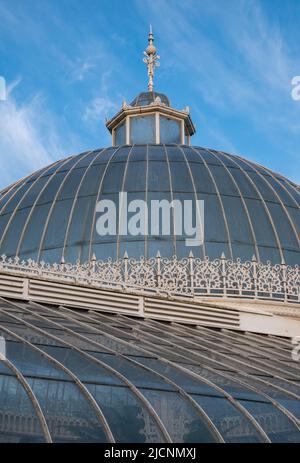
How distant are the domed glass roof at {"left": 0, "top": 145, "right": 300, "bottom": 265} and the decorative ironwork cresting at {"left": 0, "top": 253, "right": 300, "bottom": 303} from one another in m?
0.53

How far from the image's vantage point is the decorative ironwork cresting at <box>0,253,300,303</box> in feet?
67.5

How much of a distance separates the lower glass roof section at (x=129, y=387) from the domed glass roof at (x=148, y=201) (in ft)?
19.7

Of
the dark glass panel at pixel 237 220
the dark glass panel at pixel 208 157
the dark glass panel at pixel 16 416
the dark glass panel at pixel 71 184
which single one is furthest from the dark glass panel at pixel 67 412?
the dark glass panel at pixel 208 157

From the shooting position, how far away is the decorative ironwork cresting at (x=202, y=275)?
20578mm

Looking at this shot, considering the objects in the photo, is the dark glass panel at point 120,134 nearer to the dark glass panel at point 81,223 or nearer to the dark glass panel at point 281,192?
the dark glass panel at point 281,192

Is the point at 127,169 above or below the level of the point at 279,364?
above

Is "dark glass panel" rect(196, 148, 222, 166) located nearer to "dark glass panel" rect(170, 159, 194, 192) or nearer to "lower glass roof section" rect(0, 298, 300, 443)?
"dark glass panel" rect(170, 159, 194, 192)

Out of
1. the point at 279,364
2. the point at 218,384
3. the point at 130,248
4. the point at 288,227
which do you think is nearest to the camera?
the point at 218,384

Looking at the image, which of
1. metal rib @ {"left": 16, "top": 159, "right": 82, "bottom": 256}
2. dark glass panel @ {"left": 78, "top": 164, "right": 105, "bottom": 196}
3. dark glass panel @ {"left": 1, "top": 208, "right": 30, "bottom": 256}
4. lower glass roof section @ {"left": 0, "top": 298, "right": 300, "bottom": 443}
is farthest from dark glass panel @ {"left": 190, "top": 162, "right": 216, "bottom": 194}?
lower glass roof section @ {"left": 0, "top": 298, "right": 300, "bottom": 443}

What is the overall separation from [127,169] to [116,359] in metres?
11.8

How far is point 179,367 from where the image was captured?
13.5 metres

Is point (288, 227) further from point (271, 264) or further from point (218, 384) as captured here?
point (218, 384)

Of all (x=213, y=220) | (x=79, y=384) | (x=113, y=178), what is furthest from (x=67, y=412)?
(x=113, y=178)

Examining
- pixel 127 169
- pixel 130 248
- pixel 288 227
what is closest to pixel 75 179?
pixel 127 169
